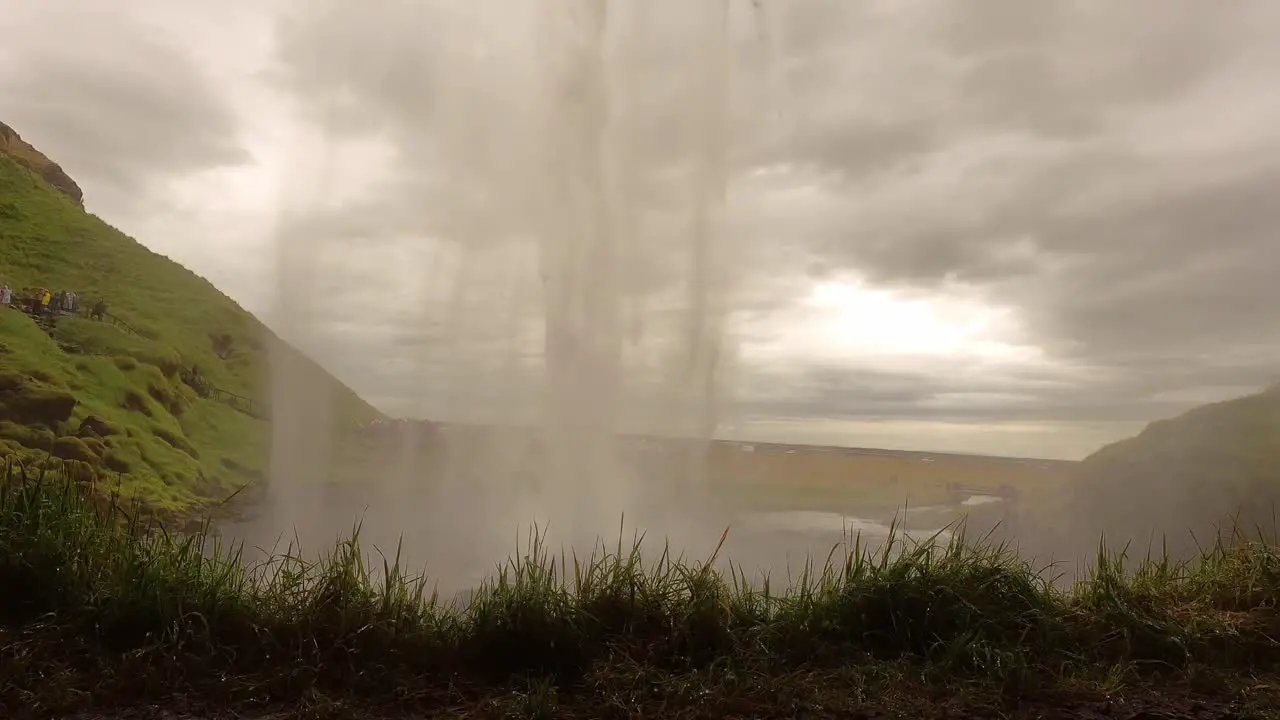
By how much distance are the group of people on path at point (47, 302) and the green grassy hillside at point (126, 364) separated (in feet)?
1.12

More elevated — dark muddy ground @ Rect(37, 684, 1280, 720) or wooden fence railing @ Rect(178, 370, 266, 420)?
wooden fence railing @ Rect(178, 370, 266, 420)

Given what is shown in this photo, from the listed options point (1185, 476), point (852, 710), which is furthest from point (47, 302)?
point (1185, 476)

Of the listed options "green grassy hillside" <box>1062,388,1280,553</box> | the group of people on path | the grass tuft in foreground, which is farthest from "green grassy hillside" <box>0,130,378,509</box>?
"green grassy hillside" <box>1062,388,1280,553</box>

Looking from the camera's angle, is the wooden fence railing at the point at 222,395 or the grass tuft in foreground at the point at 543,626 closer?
the grass tuft in foreground at the point at 543,626

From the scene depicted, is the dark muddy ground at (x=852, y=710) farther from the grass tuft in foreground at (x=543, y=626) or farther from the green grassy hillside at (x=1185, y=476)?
the green grassy hillside at (x=1185, y=476)

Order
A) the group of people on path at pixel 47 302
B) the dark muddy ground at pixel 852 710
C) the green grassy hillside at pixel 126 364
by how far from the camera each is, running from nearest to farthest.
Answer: the dark muddy ground at pixel 852 710
the green grassy hillside at pixel 126 364
the group of people on path at pixel 47 302

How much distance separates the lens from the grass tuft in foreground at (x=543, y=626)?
151 inches

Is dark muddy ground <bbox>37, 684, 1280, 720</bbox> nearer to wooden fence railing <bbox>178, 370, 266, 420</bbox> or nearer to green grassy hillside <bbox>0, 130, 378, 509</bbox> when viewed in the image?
green grassy hillside <bbox>0, 130, 378, 509</bbox>

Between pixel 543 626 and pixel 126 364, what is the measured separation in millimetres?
19266

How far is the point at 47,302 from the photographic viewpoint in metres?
17.6

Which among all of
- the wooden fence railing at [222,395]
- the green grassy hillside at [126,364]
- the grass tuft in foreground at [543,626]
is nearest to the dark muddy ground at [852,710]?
the grass tuft in foreground at [543,626]

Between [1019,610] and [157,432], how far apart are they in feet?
65.9

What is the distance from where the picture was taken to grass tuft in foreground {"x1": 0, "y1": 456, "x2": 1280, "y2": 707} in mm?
3834

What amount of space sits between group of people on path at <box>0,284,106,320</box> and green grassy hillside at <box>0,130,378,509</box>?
0.34 metres
